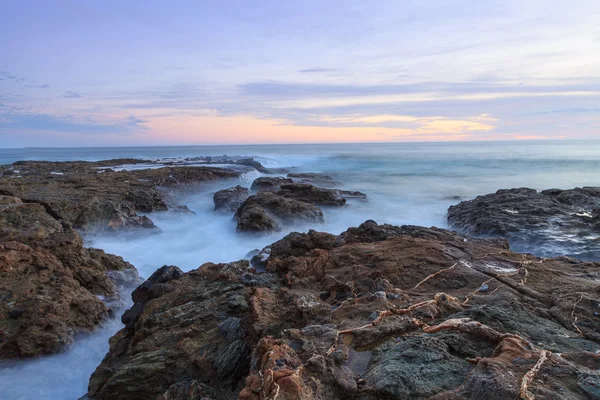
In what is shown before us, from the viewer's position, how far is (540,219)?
9297 mm

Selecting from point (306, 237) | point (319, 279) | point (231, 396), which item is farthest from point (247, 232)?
point (231, 396)

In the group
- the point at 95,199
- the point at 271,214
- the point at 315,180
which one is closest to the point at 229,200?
the point at 271,214

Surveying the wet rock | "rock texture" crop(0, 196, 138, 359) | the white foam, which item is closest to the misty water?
"rock texture" crop(0, 196, 138, 359)

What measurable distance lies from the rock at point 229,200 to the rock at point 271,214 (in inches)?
55.5

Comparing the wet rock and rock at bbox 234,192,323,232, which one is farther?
rock at bbox 234,192,323,232

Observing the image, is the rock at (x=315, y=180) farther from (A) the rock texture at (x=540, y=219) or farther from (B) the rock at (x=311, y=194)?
(A) the rock texture at (x=540, y=219)

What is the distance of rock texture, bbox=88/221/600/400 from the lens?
2.25 metres

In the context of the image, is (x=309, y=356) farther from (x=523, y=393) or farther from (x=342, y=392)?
(x=523, y=393)

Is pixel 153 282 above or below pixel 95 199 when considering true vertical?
below

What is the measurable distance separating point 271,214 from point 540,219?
266 inches

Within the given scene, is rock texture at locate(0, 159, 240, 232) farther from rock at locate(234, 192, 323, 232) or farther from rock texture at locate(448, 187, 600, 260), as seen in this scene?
rock texture at locate(448, 187, 600, 260)

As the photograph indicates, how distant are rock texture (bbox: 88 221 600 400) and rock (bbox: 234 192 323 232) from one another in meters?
4.38

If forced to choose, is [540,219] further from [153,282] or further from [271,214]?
[153,282]

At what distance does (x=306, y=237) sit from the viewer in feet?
21.6
